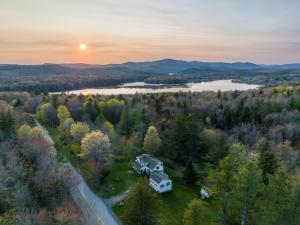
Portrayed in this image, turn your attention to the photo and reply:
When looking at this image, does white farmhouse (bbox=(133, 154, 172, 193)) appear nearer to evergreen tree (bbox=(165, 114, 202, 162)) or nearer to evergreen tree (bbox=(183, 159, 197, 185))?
evergreen tree (bbox=(183, 159, 197, 185))

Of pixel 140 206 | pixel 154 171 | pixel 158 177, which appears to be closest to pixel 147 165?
pixel 154 171

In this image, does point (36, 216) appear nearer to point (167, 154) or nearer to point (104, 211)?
point (104, 211)

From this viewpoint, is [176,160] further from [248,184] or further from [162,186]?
[248,184]

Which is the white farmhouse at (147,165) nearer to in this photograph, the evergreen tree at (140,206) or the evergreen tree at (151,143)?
the evergreen tree at (151,143)

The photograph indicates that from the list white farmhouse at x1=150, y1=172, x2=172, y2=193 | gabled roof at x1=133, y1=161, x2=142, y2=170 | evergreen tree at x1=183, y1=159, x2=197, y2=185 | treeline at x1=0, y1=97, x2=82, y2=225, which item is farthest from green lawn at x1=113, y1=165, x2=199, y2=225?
treeline at x1=0, y1=97, x2=82, y2=225

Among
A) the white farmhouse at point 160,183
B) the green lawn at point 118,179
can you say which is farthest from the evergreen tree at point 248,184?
the green lawn at point 118,179

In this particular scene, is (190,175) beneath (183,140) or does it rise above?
beneath
